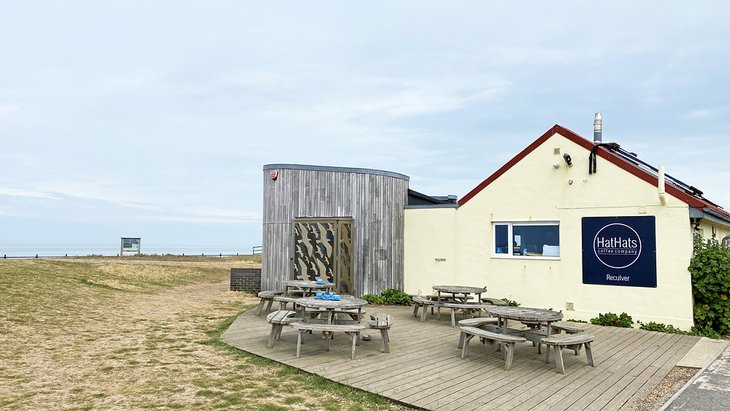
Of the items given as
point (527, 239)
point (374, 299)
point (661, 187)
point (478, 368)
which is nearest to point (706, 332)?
point (661, 187)

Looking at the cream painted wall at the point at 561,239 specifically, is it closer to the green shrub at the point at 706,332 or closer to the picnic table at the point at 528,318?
the green shrub at the point at 706,332

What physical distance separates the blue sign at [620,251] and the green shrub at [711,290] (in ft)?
2.52

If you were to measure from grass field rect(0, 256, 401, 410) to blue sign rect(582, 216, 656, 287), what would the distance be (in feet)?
24.0

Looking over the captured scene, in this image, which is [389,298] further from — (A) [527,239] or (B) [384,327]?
(B) [384,327]

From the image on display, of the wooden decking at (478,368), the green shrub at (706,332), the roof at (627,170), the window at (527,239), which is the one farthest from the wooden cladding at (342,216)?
the green shrub at (706,332)

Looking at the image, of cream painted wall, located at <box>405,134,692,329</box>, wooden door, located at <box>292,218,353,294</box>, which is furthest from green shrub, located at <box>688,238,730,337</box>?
wooden door, located at <box>292,218,353,294</box>

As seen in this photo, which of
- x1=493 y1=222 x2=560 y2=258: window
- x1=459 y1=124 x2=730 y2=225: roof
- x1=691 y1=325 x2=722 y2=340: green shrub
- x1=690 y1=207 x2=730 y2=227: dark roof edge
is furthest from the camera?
x1=493 y1=222 x2=560 y2=258: window

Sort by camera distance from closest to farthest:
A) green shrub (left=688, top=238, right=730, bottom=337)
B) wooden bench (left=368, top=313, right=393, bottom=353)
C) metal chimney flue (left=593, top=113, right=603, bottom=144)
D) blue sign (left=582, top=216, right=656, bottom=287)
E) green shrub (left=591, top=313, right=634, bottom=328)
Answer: wooden bench (left=368, top=313, right=393, bottom=353)
green shrub (left=688, top=238, right=730, bottom=337)
blue sign (left=582, top=216, right=656, bottom=287)
green shrub (left=591, top=313, right=634, bottom=328)
metal chimney flue (left=593, top=113, right=603, bottom=144)

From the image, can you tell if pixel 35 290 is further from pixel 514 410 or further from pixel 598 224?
pixel 598 224

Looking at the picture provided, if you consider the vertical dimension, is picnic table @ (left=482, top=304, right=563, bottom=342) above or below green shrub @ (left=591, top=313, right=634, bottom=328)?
above

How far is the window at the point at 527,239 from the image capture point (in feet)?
37.0

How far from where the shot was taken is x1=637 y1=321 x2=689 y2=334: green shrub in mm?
9552

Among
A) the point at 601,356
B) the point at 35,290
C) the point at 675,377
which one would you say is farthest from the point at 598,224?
the point at 35,290

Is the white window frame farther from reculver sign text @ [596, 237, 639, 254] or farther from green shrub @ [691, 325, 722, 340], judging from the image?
green shrub @ [691, 325, 722, 340]
